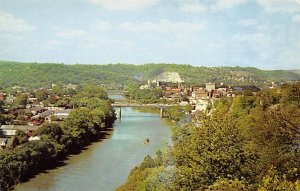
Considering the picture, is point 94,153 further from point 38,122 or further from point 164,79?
point 164,79

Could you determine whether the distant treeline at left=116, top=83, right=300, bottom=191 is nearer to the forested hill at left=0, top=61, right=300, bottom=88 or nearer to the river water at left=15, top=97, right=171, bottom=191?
the river water at left=15, top=97, right=171, bottom=191

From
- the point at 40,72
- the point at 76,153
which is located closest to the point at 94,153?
the point at 76,153

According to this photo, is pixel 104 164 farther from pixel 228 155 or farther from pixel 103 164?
pixel 228 155

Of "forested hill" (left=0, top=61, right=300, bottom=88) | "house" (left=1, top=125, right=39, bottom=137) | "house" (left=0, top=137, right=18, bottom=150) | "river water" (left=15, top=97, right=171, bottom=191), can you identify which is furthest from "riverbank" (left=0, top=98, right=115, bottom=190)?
"forested hill" (left=0, top=61, right=300, bottom=88)

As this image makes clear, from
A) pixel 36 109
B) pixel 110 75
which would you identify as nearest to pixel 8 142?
pixel 36 109

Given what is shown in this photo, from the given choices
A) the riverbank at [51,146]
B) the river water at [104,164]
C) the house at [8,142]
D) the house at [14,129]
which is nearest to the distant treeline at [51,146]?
the riverbank at [51,146]
